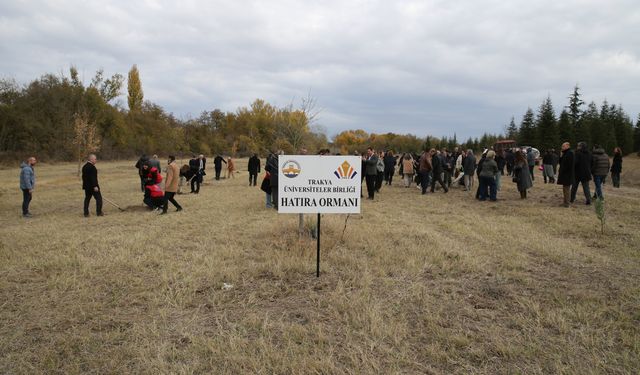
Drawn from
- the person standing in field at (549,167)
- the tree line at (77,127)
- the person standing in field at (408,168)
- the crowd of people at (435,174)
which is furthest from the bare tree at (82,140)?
the person standing in field at (549,167)

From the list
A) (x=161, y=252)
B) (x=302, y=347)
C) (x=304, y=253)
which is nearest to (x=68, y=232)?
(x=161, y=252)

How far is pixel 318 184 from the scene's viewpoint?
18.1 feet

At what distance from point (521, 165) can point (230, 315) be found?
38.5 ft

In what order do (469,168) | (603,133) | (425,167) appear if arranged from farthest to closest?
(603,133), (469,168), (425,167)

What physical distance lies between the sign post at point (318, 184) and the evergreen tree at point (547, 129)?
52849mm

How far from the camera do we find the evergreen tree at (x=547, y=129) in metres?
50.8

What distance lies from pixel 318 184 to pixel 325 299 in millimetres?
1577

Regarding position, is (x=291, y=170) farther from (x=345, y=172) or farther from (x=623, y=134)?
(x=623, y=134)

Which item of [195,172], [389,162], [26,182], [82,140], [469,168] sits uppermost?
[82,140]

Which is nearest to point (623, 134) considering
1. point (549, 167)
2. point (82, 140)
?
point (549, 167)

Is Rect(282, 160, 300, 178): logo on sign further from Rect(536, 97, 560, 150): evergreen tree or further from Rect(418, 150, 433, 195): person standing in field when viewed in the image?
Rect(536, 97, 560, 150): evergreen tree

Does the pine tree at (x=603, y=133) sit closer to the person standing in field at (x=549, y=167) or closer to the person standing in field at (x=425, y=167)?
the person standing in field at (x=549, y=167)

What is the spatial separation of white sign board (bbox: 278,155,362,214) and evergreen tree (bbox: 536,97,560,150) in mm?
52839

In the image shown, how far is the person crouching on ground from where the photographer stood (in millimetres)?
13117
